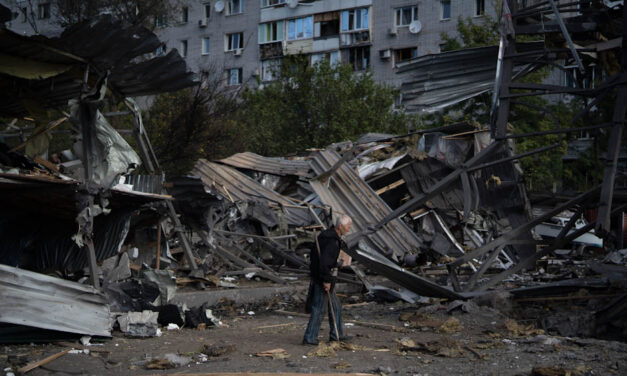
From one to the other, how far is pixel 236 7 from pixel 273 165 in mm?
28676

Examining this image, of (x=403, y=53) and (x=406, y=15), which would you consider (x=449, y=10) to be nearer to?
(x=406, y=15)

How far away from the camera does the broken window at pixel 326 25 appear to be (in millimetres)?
42719

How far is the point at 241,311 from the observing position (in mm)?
12445

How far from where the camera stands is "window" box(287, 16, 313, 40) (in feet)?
143

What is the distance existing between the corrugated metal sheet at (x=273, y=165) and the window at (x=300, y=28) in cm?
2377

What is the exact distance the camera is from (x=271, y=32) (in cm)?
4519

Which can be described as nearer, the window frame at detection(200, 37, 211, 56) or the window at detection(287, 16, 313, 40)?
the window at detection(287, 16, 313, 40)

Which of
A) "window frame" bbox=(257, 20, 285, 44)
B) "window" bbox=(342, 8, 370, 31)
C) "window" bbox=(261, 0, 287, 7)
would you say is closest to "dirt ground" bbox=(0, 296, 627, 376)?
"window" bbox=(342, 8, 370, 31)

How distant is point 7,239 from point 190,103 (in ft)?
46.8

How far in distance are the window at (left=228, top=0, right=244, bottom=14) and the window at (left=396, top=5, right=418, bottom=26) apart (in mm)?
11201

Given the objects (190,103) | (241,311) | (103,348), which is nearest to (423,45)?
(190,103)

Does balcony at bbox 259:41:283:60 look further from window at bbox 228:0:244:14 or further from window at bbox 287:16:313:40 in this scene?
window at bbox 228:0:244:14

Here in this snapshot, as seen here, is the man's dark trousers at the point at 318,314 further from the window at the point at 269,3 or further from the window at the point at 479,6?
the window at the point at 269,3

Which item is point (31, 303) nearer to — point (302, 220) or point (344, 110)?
point (302, 220)
